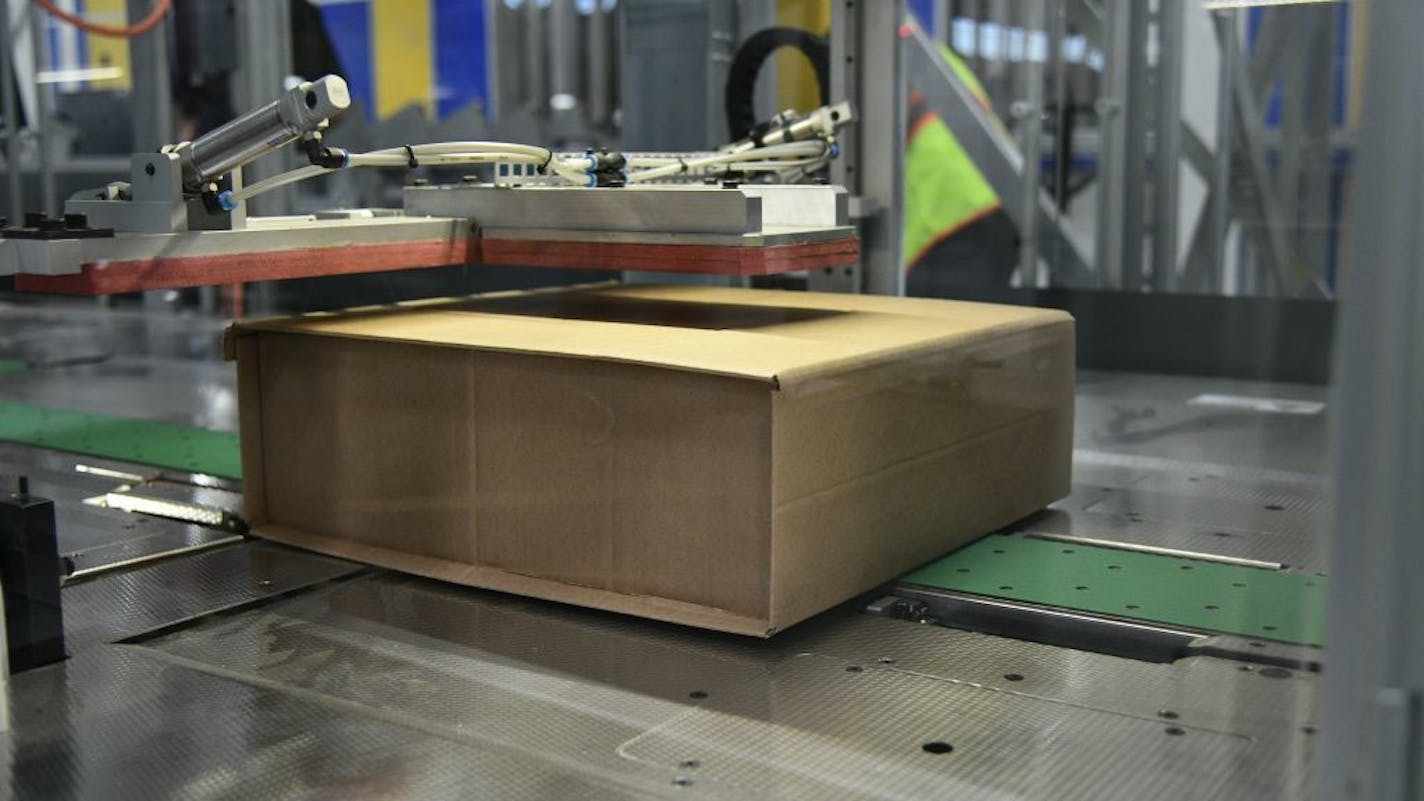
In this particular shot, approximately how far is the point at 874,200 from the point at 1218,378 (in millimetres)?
830

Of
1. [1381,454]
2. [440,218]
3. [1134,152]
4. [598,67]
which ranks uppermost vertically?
[598,67]

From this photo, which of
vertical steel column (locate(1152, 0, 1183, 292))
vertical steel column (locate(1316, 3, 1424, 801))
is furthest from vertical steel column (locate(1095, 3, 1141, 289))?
vertical steel column (locate(1316, 3, 1424, 801))

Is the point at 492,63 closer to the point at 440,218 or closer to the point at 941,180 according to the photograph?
the point at 941,180

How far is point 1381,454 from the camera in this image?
0.97 meters

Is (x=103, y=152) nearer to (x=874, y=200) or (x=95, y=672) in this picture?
(x=874, y=200)

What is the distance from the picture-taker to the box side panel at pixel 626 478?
1.90 m

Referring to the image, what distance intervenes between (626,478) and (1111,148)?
2986mm

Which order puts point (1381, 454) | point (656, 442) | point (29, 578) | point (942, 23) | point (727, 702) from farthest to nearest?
point (942, 23) → point (656, 442) → point (29, 578) → point (727, 702) → point (1381, 454)

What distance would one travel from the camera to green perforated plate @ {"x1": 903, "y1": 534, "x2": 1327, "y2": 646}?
2072 millimetres

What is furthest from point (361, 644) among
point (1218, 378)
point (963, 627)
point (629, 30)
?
point (629, 30)

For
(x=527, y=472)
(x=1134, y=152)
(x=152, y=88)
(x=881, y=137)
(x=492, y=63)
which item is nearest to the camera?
(x=527, y=472)

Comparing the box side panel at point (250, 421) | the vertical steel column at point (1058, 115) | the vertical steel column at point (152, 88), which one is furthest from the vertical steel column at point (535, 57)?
the box side panel at point (250, 421)

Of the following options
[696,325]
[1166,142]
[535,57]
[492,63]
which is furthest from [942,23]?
[696,325]

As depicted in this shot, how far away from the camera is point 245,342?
237 cm
